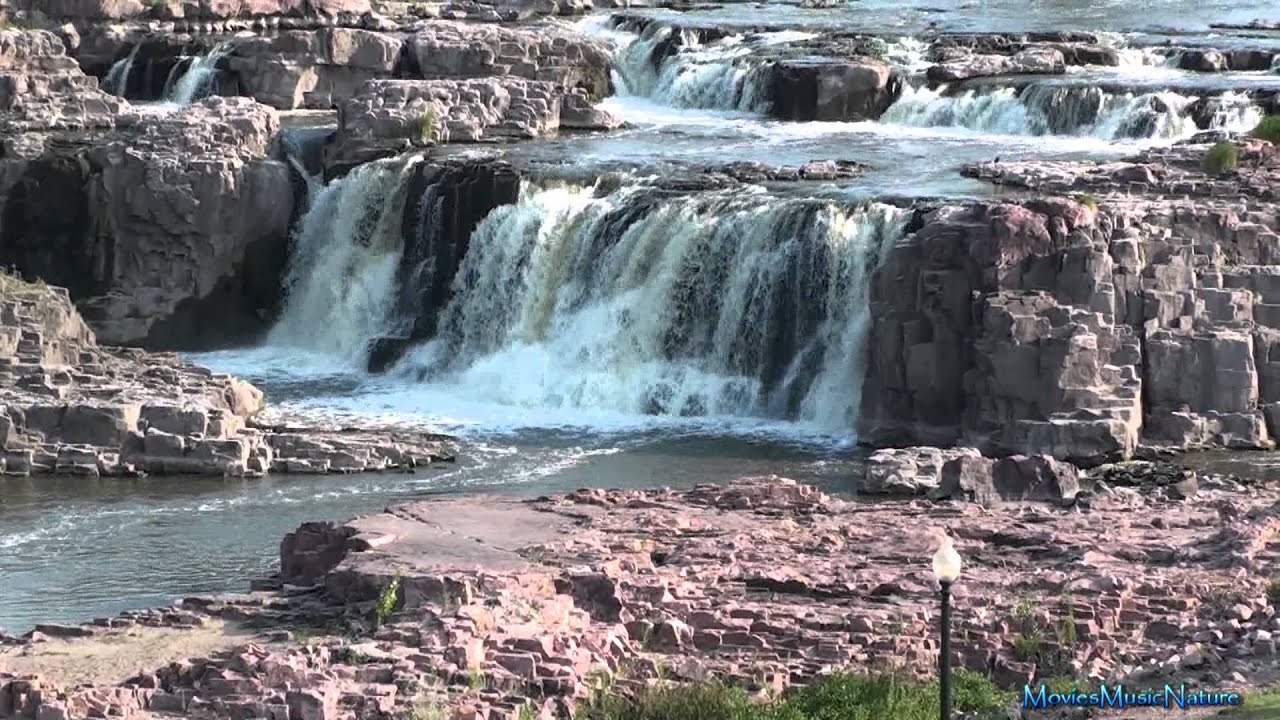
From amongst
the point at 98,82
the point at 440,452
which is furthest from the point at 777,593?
the point at 98,82

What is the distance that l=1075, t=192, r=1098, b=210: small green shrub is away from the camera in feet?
164

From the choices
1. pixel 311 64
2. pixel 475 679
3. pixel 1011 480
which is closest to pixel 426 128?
pixel 311 64

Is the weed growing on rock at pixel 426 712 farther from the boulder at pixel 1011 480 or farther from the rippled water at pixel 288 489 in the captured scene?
the boulder at pixel 1011 480

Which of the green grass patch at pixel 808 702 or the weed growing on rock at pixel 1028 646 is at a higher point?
the weed growing on rock at pixel 1028 646

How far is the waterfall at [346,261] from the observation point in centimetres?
5941

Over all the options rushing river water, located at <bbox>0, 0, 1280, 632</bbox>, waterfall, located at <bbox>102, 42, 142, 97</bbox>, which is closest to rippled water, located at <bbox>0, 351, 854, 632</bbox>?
rushing river water, located at <bbox>0, 0, 1280, 632</bbox>

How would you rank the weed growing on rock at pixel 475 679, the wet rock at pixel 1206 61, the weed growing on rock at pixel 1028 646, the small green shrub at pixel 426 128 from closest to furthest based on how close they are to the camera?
the weed growing on rock at pixel 475 679 → the weed growing on rock at pixel 1028 646 → the small green shrub at pixel 426 128 → the wet rock at pixel 1206 61

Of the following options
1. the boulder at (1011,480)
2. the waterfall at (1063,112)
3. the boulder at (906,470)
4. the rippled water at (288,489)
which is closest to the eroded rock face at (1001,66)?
the waterfall at (1063,112)

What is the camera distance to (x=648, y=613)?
33125mm

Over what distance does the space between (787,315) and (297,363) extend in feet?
35.3

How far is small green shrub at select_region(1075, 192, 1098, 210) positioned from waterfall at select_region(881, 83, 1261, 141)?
10251 mm

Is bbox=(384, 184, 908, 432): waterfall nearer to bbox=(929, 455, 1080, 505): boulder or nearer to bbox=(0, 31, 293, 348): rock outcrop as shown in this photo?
bbox=(0, 31, 293, 348): rock outcrop

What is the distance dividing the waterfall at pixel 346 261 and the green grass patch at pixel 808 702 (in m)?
28.7

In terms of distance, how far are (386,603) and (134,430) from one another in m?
15.9
